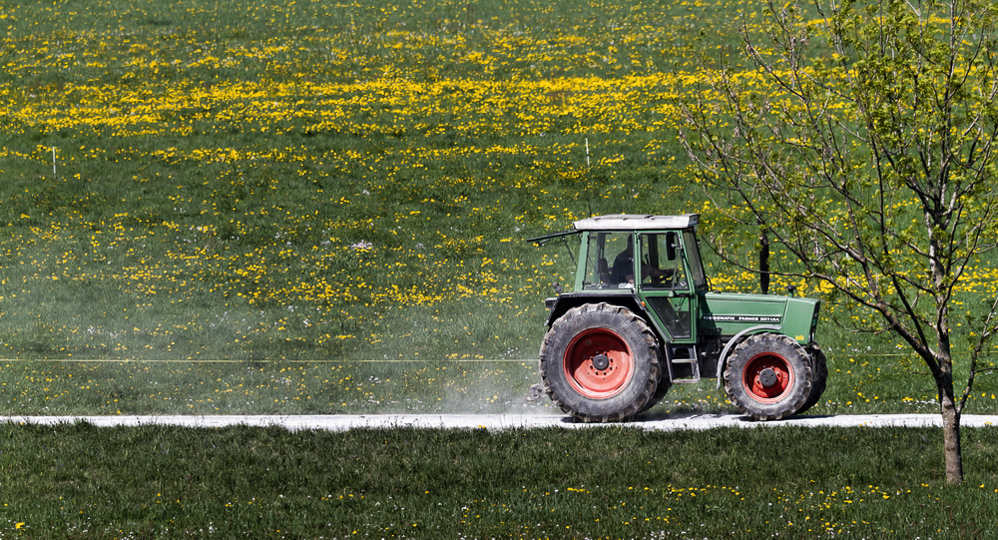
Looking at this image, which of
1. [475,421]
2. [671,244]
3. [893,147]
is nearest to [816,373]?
[671,244]

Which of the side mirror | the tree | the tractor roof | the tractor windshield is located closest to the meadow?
the tree

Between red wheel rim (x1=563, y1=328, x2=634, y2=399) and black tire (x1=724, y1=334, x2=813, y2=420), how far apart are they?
1188 millimetres

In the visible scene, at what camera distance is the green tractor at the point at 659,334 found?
11102 millimetres

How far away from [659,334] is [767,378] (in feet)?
4.14

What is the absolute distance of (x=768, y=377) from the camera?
436 inches

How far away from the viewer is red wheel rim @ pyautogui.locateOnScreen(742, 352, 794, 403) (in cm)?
1109

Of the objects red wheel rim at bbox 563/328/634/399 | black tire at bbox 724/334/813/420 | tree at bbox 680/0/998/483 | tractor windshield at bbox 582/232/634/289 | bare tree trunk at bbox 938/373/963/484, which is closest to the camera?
tree at bbox 680/0/998/483

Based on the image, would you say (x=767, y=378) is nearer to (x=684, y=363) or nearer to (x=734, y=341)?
(x=734, y=341)

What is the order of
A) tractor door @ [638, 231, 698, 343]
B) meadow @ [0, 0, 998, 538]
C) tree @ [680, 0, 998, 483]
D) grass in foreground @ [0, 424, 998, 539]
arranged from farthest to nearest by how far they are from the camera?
tractor door @ [638, 231, 698, 343] < meadow @ [0, 0, 998, 538] < tree @ [680, 0, 998, 483] < grass in foreground @ [0, 424, 998, 539]

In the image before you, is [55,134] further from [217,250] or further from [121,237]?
[217,250]

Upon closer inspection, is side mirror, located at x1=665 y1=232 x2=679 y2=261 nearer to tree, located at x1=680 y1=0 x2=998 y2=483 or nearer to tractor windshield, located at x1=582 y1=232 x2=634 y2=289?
tractor windshield, located at x1=582 y1=232 x2=634 y2=289

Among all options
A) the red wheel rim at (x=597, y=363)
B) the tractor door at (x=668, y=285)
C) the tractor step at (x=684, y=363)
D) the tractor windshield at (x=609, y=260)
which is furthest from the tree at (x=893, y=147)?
the red wheel rim at (x=597, y=363)

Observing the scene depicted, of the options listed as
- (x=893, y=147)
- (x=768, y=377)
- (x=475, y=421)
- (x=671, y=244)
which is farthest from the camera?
(x=475, y=421)

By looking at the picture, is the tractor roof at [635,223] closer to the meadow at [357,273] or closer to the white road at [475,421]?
the meadow at [357,273]
